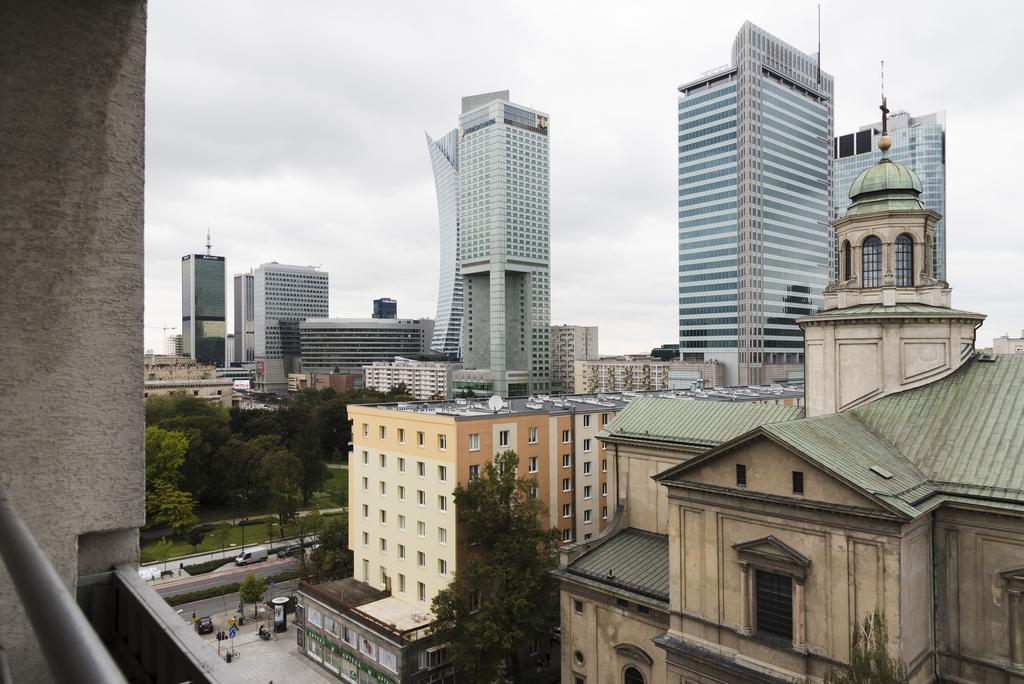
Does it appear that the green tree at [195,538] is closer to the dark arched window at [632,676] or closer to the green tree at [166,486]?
the green tree at [166,486]

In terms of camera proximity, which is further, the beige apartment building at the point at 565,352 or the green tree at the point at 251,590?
the beige apartment building at the point at 565,352

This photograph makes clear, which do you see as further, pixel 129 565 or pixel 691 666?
pixel 691 666

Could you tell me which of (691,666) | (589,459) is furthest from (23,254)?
(589,459)

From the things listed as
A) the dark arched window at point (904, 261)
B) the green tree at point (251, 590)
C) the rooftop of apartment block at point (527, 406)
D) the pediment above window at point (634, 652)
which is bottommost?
Answer: the green tree at point (251, 590)

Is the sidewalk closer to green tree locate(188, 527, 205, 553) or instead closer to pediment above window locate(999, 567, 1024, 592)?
green tree locate(188, 527, 205, 553)

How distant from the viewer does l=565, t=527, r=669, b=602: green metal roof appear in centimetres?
2722

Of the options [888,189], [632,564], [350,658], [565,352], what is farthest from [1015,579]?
[565,352]

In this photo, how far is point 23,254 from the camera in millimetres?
3867

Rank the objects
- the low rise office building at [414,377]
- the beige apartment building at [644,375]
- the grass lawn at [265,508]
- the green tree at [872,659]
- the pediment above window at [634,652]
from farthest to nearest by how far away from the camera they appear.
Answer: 1. the low rise office building at [414,377]
2. the beige apartment building at [644,375]
3. the grass lawn at [265,508]
4. the pediment above window at [634,652]
5. the green tree at [872,659]

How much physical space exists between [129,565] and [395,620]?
35465mm

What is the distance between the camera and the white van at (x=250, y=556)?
186 ft

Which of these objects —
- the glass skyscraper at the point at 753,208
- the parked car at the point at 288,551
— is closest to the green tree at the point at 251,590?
the parked car at the point at 288,551

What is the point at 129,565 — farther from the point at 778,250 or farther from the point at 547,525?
the point at 778,250

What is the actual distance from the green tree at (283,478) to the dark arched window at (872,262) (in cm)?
5231
